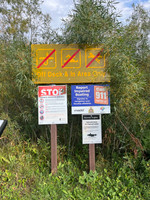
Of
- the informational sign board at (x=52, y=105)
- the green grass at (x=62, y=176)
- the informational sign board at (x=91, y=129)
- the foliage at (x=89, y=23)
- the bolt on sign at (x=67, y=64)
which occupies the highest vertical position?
the foliage at (x=89, y=23)

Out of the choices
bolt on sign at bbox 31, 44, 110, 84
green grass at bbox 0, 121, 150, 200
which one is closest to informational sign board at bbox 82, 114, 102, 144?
green grass at bbox 0, 121, 150, 200

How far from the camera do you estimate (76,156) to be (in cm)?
433

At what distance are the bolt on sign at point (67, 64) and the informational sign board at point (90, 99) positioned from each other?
0.53 ft

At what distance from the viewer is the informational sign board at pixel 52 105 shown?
3779 mm

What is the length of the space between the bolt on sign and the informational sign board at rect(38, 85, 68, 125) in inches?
7.3

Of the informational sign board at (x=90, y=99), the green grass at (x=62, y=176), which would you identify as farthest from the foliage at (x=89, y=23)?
the green grass at (x=62, y=176)

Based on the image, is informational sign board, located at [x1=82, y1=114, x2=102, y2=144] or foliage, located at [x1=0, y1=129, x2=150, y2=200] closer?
foliage, located at [x1=0, y1=129, x2=150, y2=200]

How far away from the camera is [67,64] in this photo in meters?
3.87

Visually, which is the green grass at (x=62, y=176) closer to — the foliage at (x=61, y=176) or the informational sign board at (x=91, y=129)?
the foliage at (x=61, y=176)

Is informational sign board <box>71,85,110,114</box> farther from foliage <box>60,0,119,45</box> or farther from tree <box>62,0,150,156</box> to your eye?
foliage <box>60,0,119,45</box>

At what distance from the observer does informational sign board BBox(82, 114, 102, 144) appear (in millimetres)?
3859

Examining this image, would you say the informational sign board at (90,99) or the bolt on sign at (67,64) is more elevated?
the bolt on sign at (67,64)

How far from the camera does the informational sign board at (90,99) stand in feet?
12.5

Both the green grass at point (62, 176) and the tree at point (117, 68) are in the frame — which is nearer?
the green grass at point (62, 176)
